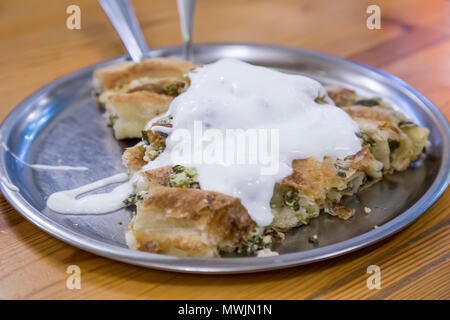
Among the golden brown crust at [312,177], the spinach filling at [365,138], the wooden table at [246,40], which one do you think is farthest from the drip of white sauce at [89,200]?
the spinach filling at [365,138]

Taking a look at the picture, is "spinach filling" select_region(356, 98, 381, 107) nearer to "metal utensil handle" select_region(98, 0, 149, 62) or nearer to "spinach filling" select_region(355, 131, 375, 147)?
"spinach filling" select_region(355, 131, 375, 147)

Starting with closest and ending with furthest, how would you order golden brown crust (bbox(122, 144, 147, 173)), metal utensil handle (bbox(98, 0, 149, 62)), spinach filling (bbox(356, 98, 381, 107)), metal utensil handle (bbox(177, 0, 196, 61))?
golden brown crust (bbox(122, 144, 147, 173)) → spinach filling (bbox(356, 98, 381, 107)) → metal utensil handle (bbox(98, 0, 149, 62)) → metal utensil handle (bbox(177, 0, 196, 61))

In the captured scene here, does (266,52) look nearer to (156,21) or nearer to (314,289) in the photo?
(156,21)

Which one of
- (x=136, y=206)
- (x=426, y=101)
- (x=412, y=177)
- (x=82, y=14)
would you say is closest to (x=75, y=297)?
(x=136, y=206)

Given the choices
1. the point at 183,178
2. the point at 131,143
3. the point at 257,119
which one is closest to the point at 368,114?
the point at 257,119

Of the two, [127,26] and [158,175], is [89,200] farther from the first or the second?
[127,26]

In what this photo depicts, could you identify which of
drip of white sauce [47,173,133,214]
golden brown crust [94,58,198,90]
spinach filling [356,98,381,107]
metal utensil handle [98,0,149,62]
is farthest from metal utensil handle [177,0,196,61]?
drip of white sauce [47,173,133,214]

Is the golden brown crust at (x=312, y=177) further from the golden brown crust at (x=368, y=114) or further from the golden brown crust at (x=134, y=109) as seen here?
the golden brown crust at (x=134, y=109)
